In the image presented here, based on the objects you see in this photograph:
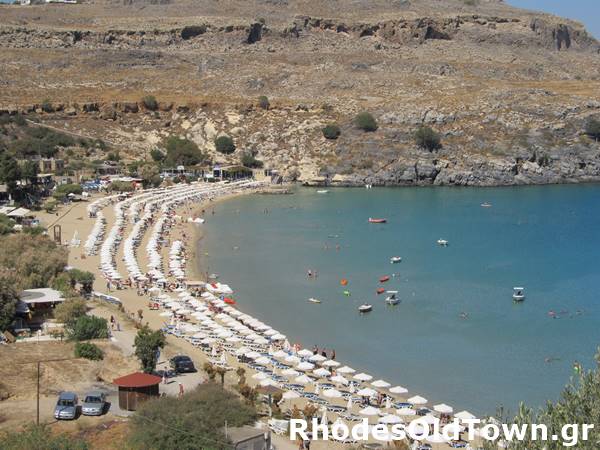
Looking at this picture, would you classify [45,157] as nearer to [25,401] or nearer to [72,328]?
[72,328]

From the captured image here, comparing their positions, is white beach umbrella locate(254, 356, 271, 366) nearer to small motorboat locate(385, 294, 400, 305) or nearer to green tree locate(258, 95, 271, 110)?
small motorboat locate(385, 294, 400, 305)

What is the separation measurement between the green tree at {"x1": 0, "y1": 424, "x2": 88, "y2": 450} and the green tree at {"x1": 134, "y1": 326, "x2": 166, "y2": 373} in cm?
698

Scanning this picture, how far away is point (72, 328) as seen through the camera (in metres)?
28.2

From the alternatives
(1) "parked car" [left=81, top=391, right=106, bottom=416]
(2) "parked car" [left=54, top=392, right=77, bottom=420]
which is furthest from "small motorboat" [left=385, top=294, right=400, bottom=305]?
(2) "parked car" [left=54, top=392, right=77, bottom=420]

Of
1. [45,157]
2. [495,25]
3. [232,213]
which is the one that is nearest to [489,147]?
[232,213]

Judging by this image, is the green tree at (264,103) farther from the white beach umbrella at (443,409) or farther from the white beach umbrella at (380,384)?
the white beach umbrella at (443,409)

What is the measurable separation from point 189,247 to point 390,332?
2025cm

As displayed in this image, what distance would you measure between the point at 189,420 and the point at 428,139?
75.1 m

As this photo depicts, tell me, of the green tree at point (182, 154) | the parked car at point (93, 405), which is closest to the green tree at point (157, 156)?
the green tree at point (182, 154)

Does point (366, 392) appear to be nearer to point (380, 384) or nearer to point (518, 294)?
point (380, 384)

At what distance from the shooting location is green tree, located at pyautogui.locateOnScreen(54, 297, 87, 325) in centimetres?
2933

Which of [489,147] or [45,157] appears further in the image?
[489,147]

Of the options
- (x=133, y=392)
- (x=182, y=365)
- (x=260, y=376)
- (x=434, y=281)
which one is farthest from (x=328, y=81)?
(x=133, y=392)

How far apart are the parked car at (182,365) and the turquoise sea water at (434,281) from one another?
675 centimetres
